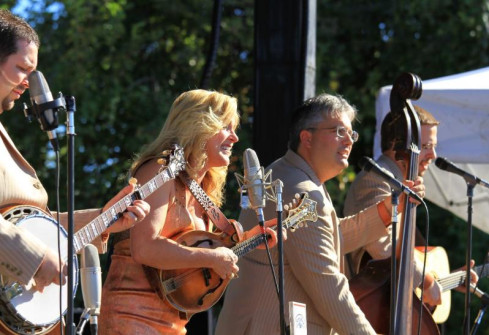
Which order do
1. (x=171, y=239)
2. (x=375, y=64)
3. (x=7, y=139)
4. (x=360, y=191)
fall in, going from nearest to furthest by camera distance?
(x=7, y=139)
(x=171, y=239)
(x=360, y=191)
(x=375, y=64)

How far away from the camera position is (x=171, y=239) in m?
4.36

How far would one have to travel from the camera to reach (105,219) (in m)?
3.98

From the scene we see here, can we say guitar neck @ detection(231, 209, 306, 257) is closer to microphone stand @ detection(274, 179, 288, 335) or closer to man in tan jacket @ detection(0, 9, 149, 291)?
microphone stand @ detection(274, 179, 288, 335)

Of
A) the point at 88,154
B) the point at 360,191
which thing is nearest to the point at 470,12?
the point at 88,154

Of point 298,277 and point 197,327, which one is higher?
point 298,277

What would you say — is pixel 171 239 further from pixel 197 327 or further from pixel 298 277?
pixel 197 327

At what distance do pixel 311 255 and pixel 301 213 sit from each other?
0.76 ft

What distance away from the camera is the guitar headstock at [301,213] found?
14.8ft

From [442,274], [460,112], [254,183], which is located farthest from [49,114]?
[442,274]

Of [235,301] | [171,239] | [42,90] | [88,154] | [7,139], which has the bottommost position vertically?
[88,154]

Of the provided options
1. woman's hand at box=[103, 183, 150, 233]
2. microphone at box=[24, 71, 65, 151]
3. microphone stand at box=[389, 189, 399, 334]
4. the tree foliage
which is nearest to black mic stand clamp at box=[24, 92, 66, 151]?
microphone at box=[24, 71, 65, 151]

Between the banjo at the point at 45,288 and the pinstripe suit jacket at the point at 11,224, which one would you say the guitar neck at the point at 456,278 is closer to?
the banjo at the point at 45,288

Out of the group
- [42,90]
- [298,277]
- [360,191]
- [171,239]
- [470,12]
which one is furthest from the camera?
[470,12]

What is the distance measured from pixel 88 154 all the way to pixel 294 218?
23.0ft
